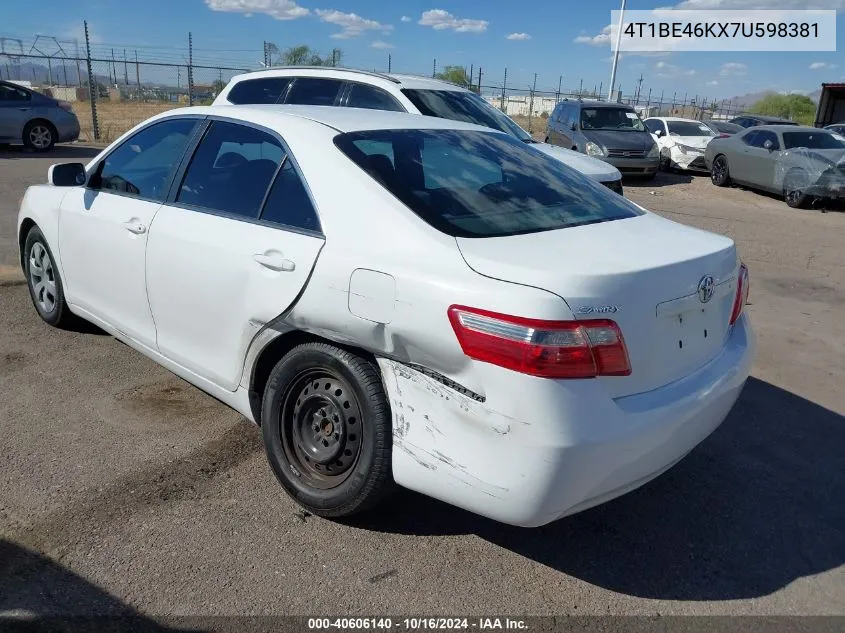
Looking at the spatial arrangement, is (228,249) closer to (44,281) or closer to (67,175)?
(67,175)

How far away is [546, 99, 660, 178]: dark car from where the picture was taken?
49.6ft

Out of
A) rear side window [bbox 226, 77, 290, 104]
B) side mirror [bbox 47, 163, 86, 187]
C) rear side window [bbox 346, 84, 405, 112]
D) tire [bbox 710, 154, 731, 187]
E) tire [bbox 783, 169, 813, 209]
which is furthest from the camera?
tire [bbox 710, 154, 731, 187]

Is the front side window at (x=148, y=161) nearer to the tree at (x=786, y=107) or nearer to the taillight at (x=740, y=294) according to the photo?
the taillight at (x=740, y=294)

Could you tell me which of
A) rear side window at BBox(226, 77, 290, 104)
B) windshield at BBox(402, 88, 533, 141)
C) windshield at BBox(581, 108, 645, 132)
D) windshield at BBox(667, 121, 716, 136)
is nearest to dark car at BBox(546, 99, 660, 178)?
windshield at BBox(581, 108, 645, 132)

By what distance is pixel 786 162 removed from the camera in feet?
44.5

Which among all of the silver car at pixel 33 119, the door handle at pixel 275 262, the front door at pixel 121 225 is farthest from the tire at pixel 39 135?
the door handle at pixel 275 262

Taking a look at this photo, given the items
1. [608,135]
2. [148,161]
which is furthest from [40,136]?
[148,161]

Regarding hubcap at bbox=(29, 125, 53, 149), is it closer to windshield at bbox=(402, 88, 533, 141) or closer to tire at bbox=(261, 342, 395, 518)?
windshield at bbox=(402, 88, 533, 141)

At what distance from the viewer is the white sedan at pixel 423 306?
235 cm

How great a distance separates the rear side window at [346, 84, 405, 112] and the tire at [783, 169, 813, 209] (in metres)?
8.59

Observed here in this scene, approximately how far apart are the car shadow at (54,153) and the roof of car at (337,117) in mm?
13844

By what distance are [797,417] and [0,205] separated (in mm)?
9693

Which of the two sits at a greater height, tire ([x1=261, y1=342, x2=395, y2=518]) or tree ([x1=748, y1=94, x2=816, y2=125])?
tree ([x1=748, y1=94, x2=816, y2=125])

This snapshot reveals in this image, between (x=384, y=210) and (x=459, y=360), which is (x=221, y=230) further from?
(x=459, y=360)
